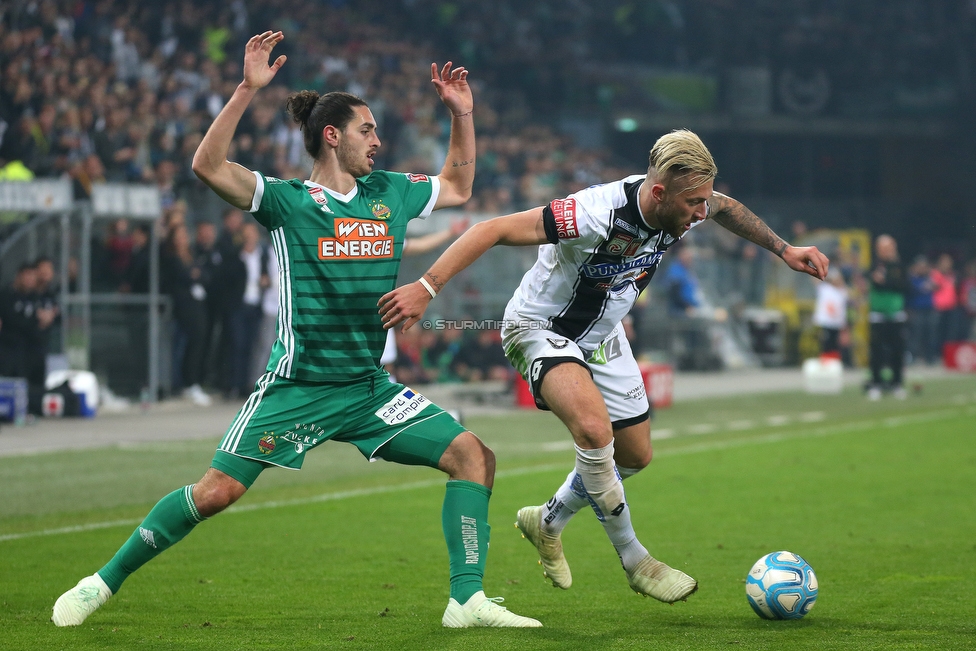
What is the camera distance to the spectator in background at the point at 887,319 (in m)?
18.6

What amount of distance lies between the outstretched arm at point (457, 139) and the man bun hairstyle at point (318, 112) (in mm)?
448

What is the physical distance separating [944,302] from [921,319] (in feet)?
2.10

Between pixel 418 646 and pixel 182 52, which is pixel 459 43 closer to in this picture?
pixel 182 52

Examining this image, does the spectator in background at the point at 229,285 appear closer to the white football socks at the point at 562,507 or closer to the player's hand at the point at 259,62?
the white football socks at the point at 562,507

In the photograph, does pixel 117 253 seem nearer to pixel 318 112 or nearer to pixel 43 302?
pixel 43 302

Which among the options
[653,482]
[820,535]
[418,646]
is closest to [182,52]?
[653,482]

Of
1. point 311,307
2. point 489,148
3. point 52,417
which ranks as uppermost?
point 489,148

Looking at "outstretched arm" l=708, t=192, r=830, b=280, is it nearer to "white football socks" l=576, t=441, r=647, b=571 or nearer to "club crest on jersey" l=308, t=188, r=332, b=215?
"white football socks" l=576, t=441, r=647, b=571

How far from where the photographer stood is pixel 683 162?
531cm

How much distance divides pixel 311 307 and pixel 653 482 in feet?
19.3

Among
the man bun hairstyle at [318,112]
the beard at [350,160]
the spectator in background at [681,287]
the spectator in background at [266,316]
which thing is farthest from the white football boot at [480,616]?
the spectator in background at [681,287]

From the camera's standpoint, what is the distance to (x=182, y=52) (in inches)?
852

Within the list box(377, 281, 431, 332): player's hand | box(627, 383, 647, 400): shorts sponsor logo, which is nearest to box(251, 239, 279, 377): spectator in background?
box(627, 383, 647, 400): shorts sponsor logo

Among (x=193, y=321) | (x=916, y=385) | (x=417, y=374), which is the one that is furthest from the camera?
(x=916, y=385)
